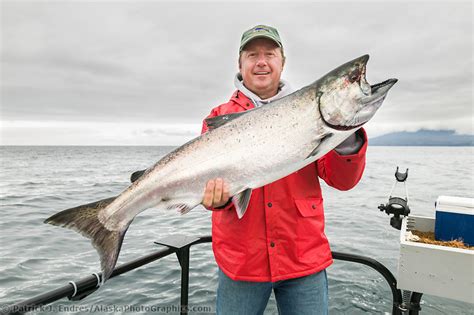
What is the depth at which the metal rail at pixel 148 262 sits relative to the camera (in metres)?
2.52

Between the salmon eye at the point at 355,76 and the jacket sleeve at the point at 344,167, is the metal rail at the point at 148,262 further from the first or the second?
the salmon eye at the point at 355,76

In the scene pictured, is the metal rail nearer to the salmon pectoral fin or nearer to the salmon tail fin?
the salmon tail fin

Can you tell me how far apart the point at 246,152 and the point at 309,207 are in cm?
77

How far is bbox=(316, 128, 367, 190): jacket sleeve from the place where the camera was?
2840 millimetres

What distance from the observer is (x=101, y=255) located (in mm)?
2969

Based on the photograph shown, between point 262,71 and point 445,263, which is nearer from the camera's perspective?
point 445,263

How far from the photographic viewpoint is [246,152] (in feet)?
9.80

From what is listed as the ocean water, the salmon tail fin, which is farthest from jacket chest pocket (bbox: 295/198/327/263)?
the salmon tail fin

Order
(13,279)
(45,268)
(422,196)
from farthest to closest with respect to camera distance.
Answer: (422,196)
(45,268)
(13,279)

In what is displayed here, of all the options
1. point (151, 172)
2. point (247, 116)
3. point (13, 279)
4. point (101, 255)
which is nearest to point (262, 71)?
point (247, 116)

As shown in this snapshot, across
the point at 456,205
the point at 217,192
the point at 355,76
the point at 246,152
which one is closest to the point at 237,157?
the point at 246,152

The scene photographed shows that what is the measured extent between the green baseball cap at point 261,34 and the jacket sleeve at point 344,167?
4.30 feet

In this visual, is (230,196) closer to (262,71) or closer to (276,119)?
(276,119)

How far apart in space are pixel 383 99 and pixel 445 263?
1.57 meters
